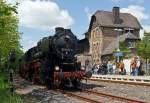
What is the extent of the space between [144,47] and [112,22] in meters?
19.6

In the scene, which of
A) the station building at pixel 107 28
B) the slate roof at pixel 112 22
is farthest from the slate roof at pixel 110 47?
the slate roof at pixel 112 22

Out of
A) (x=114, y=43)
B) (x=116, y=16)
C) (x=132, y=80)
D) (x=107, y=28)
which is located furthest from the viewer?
(x=116, y=16)

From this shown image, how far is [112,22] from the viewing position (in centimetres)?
9175

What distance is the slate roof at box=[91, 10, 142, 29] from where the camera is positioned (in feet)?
297

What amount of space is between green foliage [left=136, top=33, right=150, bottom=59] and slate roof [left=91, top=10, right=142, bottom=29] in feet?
51.1

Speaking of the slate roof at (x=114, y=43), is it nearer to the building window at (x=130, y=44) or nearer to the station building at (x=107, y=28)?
the station building at (x=107, y=28)

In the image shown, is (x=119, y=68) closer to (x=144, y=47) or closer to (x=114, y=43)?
(x=144, y=47)

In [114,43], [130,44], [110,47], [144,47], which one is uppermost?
[114,43]

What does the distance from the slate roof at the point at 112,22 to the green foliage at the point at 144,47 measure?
51.1 feet

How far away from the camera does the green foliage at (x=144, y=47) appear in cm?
7262

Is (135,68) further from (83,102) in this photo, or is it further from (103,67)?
(83,102)

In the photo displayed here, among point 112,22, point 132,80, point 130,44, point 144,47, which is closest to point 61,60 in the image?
point 132,80

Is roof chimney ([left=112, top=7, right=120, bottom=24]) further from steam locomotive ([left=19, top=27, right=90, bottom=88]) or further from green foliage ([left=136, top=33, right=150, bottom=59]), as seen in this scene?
steam locomotive ([left=19, top=27, right=90, bottom=88])

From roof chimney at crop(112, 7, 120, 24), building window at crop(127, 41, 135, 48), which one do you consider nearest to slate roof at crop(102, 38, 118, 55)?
building window at crop(127, 41, 135, 48)
